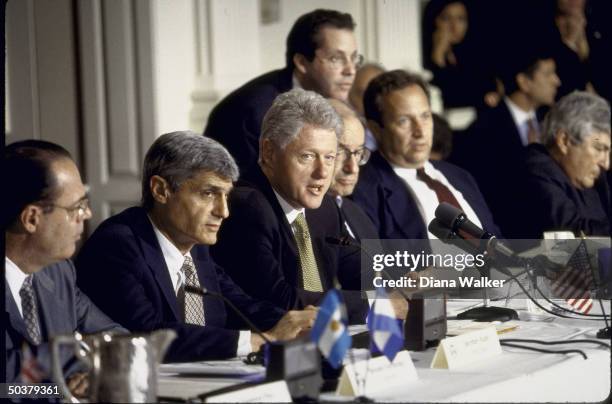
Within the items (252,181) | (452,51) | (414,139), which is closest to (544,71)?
(452,51)

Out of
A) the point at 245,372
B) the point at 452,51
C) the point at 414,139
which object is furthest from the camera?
the point at 452,51

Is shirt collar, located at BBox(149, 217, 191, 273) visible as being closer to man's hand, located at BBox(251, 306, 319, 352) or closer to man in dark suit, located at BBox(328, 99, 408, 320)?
man's hand, located at BBox(251, 306, 319, 352)

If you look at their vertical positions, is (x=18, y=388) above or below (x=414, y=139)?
below

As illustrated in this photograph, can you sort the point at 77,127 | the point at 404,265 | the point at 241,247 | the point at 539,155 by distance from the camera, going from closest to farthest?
the point at 241,247, the point at 404,265, the point at 539,155, the point at 77,127

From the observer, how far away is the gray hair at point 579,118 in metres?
4.75

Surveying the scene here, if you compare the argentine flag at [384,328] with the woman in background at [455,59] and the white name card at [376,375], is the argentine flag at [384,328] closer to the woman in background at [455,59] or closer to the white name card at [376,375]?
the white name card at [376,375]

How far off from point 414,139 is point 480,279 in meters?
0.85

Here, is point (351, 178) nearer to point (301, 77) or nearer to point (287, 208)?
point (287, 208)

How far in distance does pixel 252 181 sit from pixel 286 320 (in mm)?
639

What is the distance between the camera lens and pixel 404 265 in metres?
3.72

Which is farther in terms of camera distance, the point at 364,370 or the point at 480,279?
the point at 480,279

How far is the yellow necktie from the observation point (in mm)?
3258

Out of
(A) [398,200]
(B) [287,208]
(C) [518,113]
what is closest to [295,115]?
(B) [287,208]

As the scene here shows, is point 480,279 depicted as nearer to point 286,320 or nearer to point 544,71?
point 286,320
